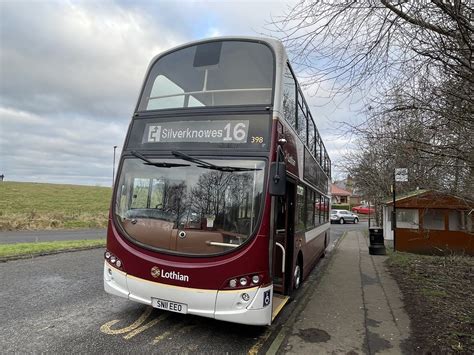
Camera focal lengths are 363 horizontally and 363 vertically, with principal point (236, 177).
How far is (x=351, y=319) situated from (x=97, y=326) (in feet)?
12.8

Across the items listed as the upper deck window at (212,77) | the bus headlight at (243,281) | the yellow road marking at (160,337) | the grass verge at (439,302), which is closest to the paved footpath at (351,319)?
the grass verge at (439,302)

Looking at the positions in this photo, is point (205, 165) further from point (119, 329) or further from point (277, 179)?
point (119, 329)

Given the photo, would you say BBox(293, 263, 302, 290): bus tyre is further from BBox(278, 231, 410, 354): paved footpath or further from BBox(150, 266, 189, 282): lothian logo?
BBox(150, 266, 189, 282): lothian logo

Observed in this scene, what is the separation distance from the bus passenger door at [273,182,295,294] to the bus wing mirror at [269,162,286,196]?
150 centimetres

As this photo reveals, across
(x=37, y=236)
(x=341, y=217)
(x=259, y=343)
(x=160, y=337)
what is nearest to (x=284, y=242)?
(x=259, y=343)

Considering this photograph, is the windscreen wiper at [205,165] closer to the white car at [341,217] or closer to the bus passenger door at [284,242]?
the bus passenger door at [284,242]

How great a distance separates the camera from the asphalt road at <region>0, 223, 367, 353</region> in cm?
430

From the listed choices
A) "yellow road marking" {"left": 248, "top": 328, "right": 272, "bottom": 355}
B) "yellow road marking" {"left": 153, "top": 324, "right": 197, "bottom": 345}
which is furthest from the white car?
"yellow road marking" {"left": 153, "top": 324, "right": 197, "bottom": 345}

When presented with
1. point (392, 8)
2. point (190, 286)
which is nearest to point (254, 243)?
point (190, 286)

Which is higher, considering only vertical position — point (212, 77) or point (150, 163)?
point (212, 77)

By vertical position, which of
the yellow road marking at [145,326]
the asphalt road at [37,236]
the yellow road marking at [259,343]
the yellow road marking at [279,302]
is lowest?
the yellow road marking at [259,343]

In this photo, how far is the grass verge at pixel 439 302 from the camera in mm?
4793

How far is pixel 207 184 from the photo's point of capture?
188 inches

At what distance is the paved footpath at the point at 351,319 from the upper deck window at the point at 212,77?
3.29m
